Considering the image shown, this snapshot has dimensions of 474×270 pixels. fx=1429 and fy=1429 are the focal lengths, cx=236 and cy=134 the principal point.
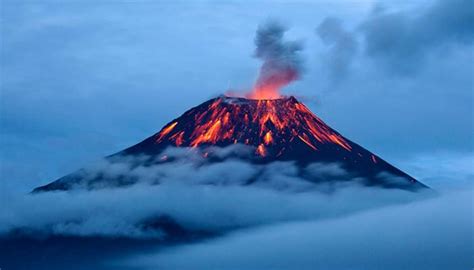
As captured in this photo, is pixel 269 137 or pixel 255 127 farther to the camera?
pixel 269 137

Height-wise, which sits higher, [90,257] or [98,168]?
[98,168]

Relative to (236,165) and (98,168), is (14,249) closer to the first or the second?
(98,168)

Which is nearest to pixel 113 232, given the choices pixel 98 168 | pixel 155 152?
pixel 98 168

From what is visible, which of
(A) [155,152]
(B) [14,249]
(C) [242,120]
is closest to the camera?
(C) [242,120]

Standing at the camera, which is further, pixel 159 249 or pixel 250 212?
pixel 250 212

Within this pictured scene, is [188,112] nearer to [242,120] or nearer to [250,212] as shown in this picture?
[242,120]

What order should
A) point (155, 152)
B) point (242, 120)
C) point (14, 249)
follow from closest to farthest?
1. point (242, 120)
2. point (155, 152)
3. point (14, 249)
